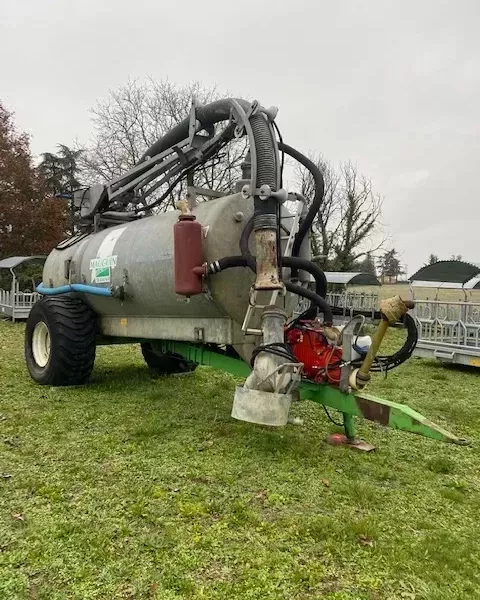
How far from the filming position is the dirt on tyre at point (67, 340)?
6.25 m

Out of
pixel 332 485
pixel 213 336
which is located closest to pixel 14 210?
pixel 213 336

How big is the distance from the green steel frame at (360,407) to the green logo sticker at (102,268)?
60.7 inches

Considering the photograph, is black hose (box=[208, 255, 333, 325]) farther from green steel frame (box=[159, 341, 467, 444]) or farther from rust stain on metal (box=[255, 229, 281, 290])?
green steel frame (box=[159, 341, 467, 444])

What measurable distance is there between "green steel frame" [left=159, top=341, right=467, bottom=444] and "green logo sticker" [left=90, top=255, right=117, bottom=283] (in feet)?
5.06

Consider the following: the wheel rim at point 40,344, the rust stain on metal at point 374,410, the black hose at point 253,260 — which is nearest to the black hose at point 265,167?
the black hose at point 253,260

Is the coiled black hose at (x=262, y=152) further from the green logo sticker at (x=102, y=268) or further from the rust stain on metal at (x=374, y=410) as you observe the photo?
the green logo sticker at (x=102, y=268)

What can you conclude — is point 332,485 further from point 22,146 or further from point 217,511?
point 22,146

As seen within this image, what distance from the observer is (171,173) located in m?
5.95

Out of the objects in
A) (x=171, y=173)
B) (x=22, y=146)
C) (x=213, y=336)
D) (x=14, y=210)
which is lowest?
(x=213, y=336)

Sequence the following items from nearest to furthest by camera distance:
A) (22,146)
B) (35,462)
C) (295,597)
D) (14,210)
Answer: (295,597)
(35,462)
(14,210)
(22,146)

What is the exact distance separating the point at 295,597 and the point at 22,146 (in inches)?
996

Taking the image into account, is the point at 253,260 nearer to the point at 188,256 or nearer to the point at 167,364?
the point at 188,256

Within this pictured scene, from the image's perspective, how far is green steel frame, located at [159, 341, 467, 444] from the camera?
3.56 meters

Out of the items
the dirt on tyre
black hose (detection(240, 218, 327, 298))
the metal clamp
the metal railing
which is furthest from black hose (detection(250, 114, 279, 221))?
the metal railing
